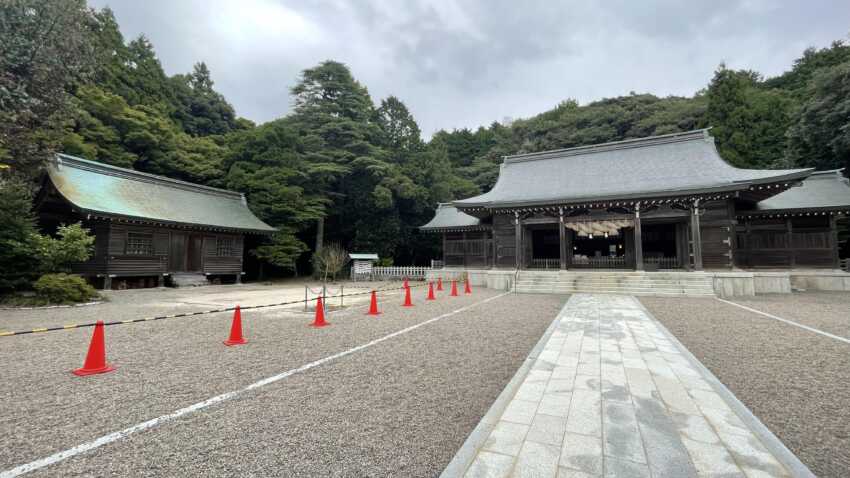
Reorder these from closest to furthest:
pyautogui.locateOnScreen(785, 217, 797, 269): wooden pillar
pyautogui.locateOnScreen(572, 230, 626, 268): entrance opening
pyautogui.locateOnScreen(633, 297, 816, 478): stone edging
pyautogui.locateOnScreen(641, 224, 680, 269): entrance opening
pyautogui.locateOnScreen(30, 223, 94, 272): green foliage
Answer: pyautogui.locateOnScreen(633, 297, 816, 478): stone edging → pyautogui.locateOnScreen(30, 223, 94, 272): green foliage → pyautogui.locateOnScreen(785, 217, 797, 269): wooden pillar → pyautogui.locateOnScreen(572, 230, 626, 268): entrance opening → pyautogui.locateOnScreen(641, 224, 680, 269): entrance opening

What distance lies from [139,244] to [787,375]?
22.0 m

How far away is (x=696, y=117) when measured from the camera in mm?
33094

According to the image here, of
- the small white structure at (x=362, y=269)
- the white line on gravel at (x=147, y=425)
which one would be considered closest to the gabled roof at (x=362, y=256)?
the small white structure at (x=362, y=269)

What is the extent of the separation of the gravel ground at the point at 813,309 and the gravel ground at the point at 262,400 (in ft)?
20.7

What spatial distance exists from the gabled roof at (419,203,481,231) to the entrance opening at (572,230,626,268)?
6.28 metres

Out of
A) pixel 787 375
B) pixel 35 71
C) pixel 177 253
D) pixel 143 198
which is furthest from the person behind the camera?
pixel 177 253

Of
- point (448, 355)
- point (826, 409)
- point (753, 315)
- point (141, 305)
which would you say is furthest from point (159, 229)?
point (753, 315)

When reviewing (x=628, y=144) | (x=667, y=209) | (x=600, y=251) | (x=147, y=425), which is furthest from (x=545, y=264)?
(x=147, y=425)

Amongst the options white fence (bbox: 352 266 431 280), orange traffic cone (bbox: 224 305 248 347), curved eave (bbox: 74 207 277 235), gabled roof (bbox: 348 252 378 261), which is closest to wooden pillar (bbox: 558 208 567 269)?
white fence (bbox: 352 266 431 280)

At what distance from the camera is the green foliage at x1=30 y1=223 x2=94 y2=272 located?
10867mm

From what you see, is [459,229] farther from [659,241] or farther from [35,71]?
[35,71]

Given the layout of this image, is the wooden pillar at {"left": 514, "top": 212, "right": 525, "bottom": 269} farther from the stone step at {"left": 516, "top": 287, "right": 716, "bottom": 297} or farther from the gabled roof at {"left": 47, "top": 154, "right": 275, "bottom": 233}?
the gabled roof at {"left": 47, "top": 154, "right": 275, "bottom": 233}

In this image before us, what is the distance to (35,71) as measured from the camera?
1106 centimetres

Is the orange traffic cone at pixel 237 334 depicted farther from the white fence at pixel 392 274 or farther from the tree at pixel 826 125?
the tree at pixel 826 125
